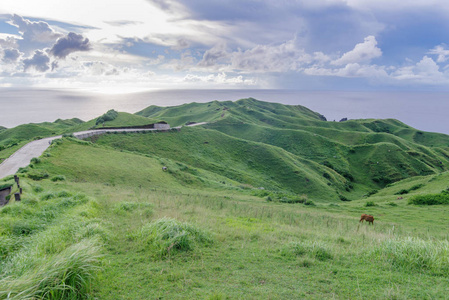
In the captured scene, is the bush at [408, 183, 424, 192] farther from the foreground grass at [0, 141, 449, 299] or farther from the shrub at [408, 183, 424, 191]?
the foreground grass at [0, 141, 449, 299]

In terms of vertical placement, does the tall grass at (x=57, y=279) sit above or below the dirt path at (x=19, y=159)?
→ above

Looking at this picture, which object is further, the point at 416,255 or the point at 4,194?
the point at 4,194

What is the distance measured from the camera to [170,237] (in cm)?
905

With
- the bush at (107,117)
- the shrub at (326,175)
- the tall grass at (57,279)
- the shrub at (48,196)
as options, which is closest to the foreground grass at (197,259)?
the tall grass at (57,279)

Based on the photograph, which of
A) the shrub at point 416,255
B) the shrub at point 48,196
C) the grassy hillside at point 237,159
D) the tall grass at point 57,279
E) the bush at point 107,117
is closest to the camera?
the tall grass at point 57,279

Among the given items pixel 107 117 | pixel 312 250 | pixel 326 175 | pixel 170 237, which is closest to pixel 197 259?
pixel 170 237

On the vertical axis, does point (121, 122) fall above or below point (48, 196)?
above

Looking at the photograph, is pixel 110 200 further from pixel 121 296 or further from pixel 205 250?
pixel 121 296

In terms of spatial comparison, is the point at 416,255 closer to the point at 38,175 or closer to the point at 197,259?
the point at 197,259

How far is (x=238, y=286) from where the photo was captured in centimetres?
661

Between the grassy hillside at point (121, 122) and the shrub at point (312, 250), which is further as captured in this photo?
the grassy hillside at point (121, 122)

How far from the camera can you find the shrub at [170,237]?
8648 mm

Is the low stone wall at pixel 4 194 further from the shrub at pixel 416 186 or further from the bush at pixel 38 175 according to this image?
the shrub at pixel 416 186

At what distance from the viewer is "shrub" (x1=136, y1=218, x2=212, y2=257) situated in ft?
28.4
